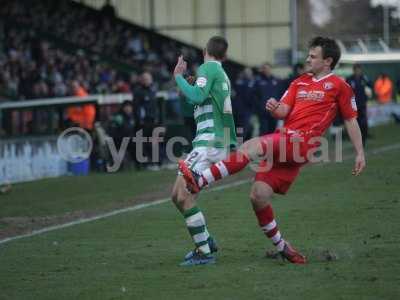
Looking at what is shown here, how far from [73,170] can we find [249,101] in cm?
614

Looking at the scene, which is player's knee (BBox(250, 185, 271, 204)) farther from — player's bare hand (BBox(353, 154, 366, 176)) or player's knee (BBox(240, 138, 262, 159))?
player's bare hand (BBox(353, 154, 366, 176))

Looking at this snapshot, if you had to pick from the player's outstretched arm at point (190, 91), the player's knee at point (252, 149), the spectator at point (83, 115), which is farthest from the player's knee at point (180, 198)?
the spectator at point (83, 115)

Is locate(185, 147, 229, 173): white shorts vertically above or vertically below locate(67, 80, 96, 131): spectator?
above

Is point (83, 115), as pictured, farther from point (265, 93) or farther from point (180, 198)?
point (180, 198)

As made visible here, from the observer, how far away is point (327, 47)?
31.9ft

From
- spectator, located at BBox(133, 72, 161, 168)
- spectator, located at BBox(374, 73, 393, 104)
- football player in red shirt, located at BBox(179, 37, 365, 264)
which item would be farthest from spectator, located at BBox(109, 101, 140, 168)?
spectator, located at BBox(374, 73, 393, 104)

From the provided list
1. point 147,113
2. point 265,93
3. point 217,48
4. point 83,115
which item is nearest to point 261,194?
point 217,48

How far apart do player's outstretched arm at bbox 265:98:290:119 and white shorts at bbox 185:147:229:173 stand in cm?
59

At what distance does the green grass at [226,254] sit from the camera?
335 inches

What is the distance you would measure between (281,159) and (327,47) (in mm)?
1081

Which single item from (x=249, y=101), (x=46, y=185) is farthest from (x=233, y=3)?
(x=46, y=185)

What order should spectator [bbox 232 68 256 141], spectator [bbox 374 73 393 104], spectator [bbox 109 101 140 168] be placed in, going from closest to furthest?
spectator [bbox 109 101 140 168], spectator [bbox 232 68 256 141], spectator [bbox 374 73 393 104]

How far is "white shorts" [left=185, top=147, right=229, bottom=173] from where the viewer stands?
31.7 ft

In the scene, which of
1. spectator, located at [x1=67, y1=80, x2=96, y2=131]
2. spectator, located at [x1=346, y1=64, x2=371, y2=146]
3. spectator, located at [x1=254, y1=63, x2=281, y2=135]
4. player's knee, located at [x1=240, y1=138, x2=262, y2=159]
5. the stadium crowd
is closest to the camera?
player's knee, located at [x1=240, y1=138, x2=262, y2=159]
